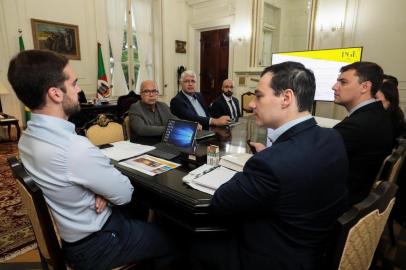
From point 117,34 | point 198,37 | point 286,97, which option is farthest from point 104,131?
point 198,37

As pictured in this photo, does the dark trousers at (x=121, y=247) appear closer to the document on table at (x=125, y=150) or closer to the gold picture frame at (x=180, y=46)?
the document on table at (x=125, y=150)

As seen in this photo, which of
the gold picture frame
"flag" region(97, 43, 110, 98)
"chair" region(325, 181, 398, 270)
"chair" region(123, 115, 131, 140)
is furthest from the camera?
the gold picture frame

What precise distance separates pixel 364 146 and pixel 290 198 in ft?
3.15

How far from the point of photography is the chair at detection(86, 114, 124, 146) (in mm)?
2174

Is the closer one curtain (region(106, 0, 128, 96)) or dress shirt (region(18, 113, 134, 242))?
dress shirt (region(18, 113, 134, 242))

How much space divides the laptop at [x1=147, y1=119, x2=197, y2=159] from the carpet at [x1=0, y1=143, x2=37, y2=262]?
4.14 feet

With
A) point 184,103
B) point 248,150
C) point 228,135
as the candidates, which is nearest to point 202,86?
point 184,103

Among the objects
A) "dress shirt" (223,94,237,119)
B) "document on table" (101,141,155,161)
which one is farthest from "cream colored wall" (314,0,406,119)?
"document on table" (101,141,155,161)

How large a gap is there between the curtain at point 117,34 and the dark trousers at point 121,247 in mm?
5170

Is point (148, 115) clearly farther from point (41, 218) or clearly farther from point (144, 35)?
point (144, 35)

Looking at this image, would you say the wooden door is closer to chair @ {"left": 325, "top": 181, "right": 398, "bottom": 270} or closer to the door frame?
the door frame

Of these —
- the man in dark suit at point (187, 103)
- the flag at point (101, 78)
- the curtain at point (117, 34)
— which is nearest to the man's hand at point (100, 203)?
the man in dark suit at point (187, 103)

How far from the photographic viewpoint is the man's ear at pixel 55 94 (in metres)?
0.99

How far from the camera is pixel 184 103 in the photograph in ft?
9.66
